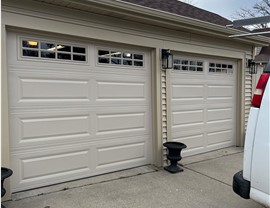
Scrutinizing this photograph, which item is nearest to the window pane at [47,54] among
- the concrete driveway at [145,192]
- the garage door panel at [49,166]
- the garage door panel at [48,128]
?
the garage door panel at [48,128]

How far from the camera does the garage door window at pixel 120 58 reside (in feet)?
13.5

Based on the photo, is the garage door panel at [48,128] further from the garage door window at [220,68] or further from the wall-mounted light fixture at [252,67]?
the wall-mounted light fixture at [252,67]

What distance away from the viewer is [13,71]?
11.0 feet

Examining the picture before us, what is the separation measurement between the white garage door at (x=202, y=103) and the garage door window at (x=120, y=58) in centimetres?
78

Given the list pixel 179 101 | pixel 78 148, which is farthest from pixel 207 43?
pixel 78 148

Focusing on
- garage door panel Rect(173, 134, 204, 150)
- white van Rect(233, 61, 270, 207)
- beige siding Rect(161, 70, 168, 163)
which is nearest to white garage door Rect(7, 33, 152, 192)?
beige siding Rect(161, 70, 168, 163)

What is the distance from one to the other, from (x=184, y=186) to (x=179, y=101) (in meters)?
1.83

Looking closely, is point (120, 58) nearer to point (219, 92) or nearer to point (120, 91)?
point (120, 91)

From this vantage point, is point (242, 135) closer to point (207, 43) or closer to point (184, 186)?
point (207, 43)

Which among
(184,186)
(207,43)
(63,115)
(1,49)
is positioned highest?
(207,43)

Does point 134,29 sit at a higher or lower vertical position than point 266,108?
higher

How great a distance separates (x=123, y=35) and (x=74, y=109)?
1.42m

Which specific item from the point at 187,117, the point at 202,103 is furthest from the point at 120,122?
the point at 202,103

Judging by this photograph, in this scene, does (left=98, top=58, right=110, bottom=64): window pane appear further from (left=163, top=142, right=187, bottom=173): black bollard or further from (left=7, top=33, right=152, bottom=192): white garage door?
(left=163, top=142, right=187, bottom=173): black bollard
